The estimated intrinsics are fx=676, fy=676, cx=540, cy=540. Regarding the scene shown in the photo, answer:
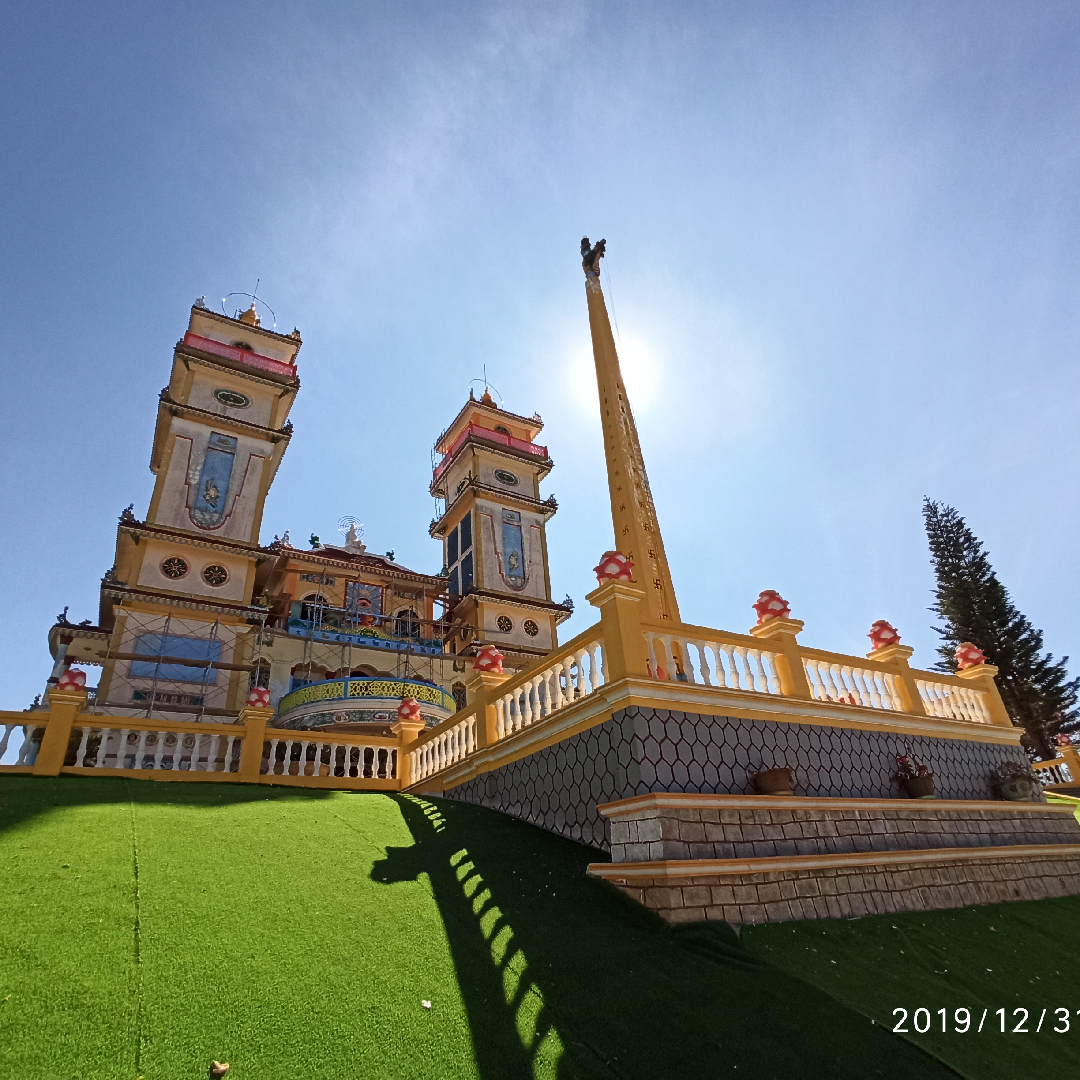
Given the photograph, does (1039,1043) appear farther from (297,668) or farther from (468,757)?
(297,668)

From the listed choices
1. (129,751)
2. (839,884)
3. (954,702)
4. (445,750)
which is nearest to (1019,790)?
(954,702)

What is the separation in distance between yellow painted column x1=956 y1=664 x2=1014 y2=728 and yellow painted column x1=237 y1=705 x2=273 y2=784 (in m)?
11.9

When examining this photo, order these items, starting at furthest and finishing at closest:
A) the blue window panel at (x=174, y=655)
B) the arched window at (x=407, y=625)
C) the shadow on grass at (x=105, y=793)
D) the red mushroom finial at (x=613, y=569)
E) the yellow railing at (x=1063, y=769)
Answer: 1. the arched window at (x=407, y=625)
2. the blue window panel at (x=174, y=655)
3. the yellow railing at (x=1063, y=769)
4. the red mushroom finial at (x=613, y=569)
5. the shadow on grass at (x=105, y=793)

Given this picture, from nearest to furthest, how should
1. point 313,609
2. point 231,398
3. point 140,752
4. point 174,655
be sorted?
point 140,752 → point 174,655 → point 231,398 → point 313,609

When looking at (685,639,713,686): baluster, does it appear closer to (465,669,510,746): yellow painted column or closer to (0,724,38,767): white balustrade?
(465,669,510,746): yellow painted column

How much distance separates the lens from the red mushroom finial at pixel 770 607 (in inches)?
354

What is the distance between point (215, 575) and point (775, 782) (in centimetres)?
2395

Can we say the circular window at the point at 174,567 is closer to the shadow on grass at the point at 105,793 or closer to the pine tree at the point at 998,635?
the shadow on grass at the point at 105,793

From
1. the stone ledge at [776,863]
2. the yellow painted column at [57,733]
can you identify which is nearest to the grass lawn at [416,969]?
the stone ledge at [776,863]

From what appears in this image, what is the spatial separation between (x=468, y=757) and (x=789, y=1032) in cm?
629

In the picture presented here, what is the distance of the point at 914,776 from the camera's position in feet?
29.5

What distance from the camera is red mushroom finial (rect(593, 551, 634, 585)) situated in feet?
24.9

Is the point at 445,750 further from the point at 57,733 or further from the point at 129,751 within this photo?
the point at 57,733

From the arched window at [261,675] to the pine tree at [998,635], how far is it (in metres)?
28.6
